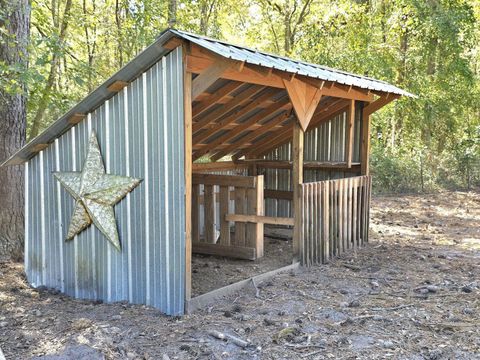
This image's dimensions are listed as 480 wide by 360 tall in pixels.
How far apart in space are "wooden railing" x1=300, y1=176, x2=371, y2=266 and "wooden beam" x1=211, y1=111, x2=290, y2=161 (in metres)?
1.43

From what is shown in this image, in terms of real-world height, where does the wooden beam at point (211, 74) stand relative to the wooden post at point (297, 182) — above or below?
above

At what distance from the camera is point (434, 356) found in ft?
13.4

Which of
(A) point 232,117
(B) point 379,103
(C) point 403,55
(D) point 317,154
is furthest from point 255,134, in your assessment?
(C) point 403,55

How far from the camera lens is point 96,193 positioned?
5516mm

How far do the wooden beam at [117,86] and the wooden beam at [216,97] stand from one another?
1.25 meters

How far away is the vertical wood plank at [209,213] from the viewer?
300 inches

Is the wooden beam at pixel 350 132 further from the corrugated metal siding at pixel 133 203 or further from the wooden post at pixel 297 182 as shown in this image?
the corrugated metal siding at pixel 133 203

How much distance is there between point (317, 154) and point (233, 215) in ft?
8.53

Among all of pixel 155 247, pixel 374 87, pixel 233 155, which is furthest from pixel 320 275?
pixel 233 155

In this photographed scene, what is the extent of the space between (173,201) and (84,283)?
1.79m

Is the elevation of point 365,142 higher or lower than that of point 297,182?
higher

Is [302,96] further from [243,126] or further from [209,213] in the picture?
[209,213]

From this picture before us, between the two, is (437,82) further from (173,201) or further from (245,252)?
(173,201)

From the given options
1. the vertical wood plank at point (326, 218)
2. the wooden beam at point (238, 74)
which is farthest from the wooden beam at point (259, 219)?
the wooden beam at point (238, 74)
